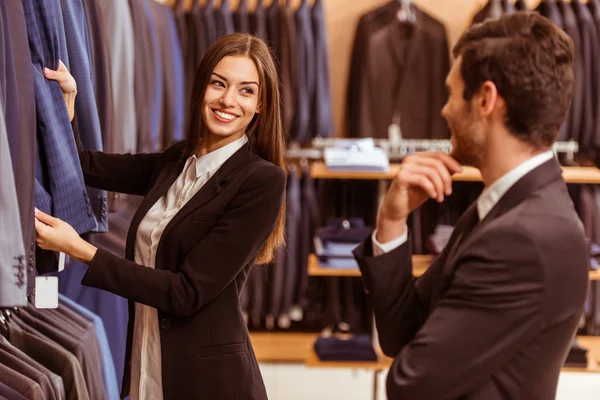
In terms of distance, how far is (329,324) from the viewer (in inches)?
194

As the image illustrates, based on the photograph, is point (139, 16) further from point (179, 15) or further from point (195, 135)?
point (195, 135)

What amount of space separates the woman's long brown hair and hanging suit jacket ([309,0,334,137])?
2.50m

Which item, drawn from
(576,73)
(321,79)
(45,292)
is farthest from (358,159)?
(45,292)

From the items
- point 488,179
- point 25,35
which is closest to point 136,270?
point 25,35

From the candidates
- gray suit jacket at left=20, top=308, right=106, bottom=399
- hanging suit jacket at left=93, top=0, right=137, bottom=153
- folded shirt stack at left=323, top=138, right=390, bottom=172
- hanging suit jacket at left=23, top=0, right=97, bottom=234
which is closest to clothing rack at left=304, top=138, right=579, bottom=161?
folded shirt stack at left=323, top=138, right=390, bottom=172

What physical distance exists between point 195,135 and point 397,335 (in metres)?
0.95

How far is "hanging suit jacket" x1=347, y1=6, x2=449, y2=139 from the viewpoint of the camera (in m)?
4.94

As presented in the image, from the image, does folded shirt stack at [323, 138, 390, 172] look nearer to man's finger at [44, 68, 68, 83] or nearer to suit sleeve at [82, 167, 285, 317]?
suit sleeve at [82, 167, 285, 317]

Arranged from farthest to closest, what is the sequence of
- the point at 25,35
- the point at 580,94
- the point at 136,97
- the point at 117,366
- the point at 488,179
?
the point at 580,94, the point at 136,97, the point at 117,366, the point at 25,35, the point at 488,179

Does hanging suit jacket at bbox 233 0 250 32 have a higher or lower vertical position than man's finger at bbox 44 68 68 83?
higher

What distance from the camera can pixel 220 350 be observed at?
2.15 meters

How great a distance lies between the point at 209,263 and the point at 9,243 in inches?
22.4

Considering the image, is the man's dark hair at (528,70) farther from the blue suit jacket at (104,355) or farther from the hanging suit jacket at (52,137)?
the blue suit jacket at (104,355)

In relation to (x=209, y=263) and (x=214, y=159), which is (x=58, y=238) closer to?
(x=209, y=263)
